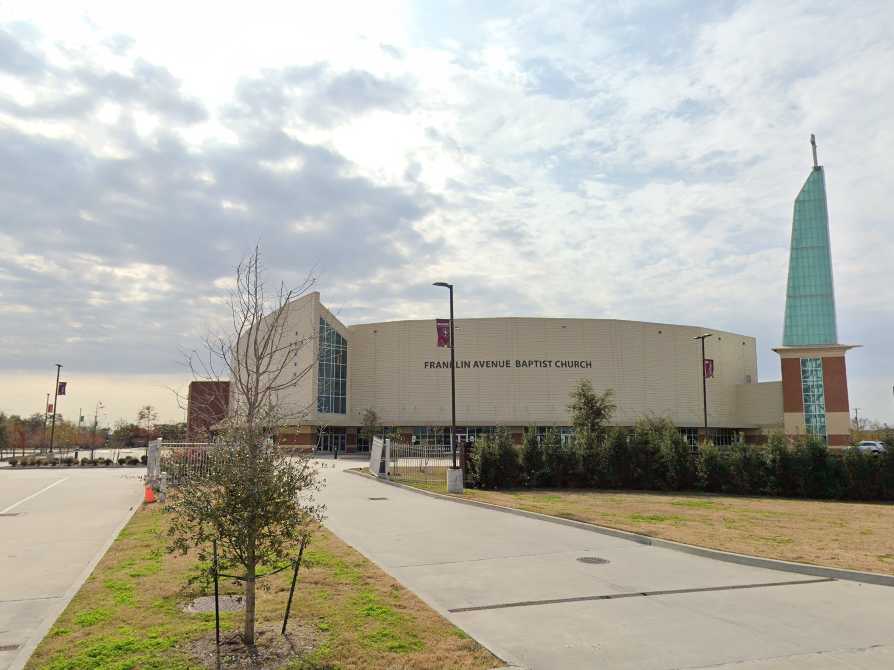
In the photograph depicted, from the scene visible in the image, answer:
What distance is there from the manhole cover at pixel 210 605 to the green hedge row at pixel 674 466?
1792cm

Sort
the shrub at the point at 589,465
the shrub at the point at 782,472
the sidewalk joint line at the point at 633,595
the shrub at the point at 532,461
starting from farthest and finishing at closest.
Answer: the shrub at the point at 589,465, the shrub at the point at 532,461, the shrub at the point at 782,472, the sidewalk joint line at the point at 633,595

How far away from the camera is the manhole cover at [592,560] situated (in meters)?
10.5

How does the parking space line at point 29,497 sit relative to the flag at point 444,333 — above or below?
below

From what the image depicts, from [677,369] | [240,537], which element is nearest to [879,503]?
[240,537]

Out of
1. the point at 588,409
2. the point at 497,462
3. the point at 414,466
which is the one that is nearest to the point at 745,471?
the point at 497,462

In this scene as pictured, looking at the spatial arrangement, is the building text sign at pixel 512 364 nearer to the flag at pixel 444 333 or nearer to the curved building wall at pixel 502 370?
the curved building wall at pixel 502 370

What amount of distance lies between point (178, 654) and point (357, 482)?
21.0 meters

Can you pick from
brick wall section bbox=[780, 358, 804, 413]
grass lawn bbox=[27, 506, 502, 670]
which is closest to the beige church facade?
brick wall section bbox=[780, 358, 804, 413]

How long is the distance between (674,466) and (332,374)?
171ft

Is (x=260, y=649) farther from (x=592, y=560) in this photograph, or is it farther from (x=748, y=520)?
(x=748, y=520)

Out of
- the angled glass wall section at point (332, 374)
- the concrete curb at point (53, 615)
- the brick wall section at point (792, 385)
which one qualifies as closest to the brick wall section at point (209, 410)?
the concrete curb at point (53, 615)

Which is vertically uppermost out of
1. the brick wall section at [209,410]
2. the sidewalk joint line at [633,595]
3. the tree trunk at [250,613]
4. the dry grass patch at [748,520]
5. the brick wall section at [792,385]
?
the brick wall section at [792,385]

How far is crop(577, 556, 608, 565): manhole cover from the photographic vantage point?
1048 cm

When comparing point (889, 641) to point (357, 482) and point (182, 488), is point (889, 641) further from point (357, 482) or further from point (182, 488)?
point (357, 482)
